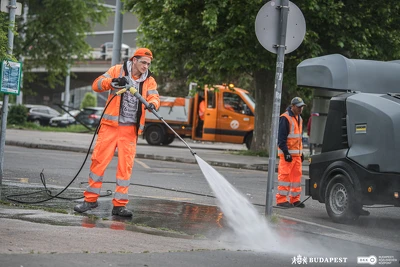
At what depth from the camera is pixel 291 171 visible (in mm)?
12430

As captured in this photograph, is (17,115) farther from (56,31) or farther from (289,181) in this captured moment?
(289,181)

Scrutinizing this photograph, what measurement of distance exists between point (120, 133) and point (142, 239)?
6.82 ft

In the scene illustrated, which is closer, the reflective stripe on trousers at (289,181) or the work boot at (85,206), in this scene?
the work boot at (85,206)

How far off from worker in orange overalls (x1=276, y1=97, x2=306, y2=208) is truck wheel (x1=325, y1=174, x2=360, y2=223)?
1.21 meters

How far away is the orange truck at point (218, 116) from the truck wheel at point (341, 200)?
19.2 m

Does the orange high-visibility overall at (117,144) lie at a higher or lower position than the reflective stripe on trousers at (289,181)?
higher

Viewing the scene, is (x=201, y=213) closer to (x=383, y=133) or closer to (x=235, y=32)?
(x=383, y=133)

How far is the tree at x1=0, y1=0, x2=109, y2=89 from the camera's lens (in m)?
36.4

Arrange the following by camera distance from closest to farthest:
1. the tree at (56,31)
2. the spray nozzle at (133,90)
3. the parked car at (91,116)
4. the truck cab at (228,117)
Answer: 1. the spray nozzle at (133,90)
2. the truck cab at (228,117)
3. the tree at (56,31)
4. the parked car at (91,116)

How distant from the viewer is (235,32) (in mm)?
23938

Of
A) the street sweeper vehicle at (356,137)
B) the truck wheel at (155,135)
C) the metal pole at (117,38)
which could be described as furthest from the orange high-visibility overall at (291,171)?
the truck wheel at (155,135)

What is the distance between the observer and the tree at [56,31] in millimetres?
36406

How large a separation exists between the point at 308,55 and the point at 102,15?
1609 centimetres

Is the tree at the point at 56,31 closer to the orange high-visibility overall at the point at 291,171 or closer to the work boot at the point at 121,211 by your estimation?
the orange high-visibility overall at the point at 291,171
